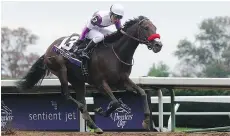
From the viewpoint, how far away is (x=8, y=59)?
3847 cm

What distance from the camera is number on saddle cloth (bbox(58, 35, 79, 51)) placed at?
8972 mm

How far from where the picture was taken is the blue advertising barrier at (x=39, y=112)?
12.9 m

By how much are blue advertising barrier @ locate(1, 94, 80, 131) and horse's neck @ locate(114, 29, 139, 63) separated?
492cm

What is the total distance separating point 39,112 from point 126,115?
221cm

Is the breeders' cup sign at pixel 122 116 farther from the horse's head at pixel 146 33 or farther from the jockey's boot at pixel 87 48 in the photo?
the horse's head at pixel 146 33

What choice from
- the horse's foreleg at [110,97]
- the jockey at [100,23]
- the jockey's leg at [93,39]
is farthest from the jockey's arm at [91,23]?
the horse's foreleg at [110,97]

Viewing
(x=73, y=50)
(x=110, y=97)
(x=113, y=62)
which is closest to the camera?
(x=110, y=97)

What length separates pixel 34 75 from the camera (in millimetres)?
10188

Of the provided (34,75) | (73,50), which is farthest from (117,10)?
(34,75)

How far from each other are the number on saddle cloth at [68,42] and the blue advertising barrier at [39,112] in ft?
12.8

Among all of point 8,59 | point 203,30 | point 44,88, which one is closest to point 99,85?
point 44,88

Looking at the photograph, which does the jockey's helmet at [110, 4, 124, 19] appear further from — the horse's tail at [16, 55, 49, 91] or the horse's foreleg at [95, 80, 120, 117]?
the horse's tail at [16, 55, 49, 91]

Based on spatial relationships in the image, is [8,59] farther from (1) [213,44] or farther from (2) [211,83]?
(2) [211,83]

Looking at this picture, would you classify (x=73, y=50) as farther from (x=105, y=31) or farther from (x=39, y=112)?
(x=39, y=112)
